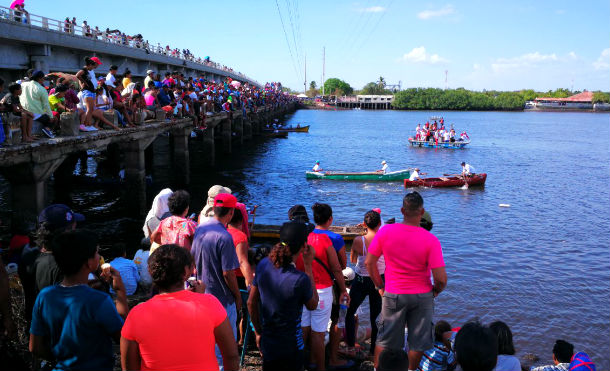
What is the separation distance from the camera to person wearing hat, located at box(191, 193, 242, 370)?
4320 millimetres

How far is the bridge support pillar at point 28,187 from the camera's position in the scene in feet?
34.2

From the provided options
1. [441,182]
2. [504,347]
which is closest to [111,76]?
[504,347]

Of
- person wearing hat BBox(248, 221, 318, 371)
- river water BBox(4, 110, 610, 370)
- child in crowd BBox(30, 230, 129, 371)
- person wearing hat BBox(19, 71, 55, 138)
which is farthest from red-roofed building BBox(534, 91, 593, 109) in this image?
child in crowd BBox(30, 230, 129, 371)

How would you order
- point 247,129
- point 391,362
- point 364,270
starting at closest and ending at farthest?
point 391,362 → point 364,270 → point 247,129

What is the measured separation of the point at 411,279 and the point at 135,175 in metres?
14.7

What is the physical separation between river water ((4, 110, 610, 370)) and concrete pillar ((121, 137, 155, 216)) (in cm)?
71

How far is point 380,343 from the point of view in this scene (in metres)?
4.85

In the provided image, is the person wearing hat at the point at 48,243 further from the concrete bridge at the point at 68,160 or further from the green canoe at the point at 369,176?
the green canoe at the point at 369,176

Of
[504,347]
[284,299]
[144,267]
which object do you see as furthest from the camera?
[144,267]

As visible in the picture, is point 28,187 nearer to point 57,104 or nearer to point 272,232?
point 57,104

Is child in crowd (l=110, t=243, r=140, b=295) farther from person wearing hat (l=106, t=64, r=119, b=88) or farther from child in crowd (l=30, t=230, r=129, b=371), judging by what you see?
person wearing hat (l=106, t=64, r=119, b=88)

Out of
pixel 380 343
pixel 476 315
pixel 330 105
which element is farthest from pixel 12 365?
pixel 330 105

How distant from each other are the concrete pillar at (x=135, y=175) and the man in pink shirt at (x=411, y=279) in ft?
46.0

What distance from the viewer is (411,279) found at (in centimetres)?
467
